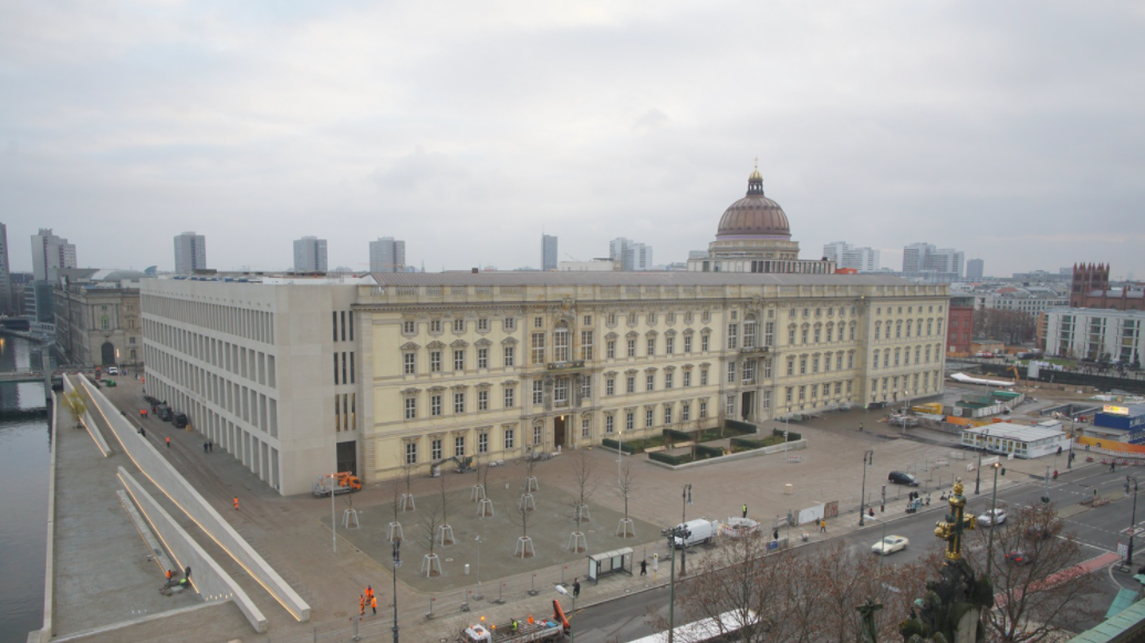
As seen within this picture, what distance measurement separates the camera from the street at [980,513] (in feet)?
121

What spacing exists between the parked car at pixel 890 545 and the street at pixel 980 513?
347mm

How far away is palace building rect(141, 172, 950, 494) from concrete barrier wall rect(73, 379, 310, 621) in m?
6.59

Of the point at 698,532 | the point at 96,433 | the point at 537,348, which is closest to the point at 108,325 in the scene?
the point at 96,433

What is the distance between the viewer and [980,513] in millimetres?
53281

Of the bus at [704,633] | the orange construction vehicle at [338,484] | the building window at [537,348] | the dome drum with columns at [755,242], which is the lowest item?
the orange construction vehicle at [338,484]

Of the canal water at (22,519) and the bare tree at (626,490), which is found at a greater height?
the bare tree at (626,490)

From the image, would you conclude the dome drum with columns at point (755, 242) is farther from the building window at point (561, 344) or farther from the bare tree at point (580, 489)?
the bare tree at point (580, 489)

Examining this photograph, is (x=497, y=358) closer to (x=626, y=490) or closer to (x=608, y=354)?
(x=608, y=354)

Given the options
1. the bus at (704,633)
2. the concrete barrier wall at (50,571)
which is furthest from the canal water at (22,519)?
the bus at (704,633)

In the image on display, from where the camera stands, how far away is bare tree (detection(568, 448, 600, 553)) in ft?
153

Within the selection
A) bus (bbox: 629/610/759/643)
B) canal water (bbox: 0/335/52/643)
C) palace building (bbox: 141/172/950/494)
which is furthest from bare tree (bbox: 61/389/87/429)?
bus (bbox: 629/610/759/643)

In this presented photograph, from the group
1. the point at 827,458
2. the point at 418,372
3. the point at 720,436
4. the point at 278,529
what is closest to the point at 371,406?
the point at 418,372

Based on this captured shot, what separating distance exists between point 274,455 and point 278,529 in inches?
400

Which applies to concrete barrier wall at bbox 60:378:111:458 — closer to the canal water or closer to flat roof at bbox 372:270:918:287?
the canal water
